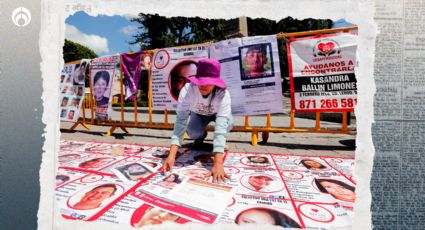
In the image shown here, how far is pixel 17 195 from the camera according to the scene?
849 millimetres

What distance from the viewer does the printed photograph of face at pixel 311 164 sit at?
1294mm

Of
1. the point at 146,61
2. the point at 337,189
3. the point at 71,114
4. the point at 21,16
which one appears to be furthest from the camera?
the point at 71,114

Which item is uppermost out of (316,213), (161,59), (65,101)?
(161,59)

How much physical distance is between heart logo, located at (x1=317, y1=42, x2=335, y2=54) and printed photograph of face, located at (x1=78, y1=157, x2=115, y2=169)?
1.83 meters

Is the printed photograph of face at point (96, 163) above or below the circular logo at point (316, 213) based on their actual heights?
above

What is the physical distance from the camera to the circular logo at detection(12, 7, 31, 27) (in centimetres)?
86

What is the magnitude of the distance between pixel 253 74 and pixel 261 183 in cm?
116

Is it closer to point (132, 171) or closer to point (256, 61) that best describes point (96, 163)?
point (132, 171)

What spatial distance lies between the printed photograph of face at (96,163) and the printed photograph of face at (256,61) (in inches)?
52.3

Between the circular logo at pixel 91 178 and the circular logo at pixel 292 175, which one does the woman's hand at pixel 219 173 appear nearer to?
the circular logo at pixel 292 175

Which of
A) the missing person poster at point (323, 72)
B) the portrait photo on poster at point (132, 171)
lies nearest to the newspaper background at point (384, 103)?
the portrait photo on poster at point (132, 171)

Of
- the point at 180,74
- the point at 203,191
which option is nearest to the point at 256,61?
the point at 180,74

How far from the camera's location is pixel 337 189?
1.00 m

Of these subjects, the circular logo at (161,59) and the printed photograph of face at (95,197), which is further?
the circular logo at (161,59)
